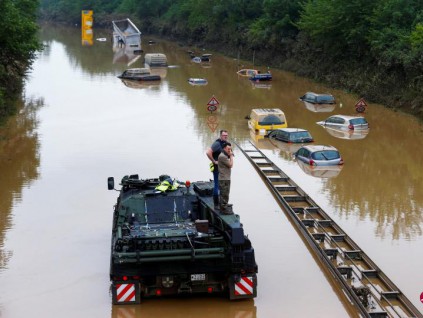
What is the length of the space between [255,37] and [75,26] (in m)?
100

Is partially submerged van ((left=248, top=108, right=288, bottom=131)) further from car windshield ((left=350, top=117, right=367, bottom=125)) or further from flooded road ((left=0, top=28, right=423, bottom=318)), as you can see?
car windshield ((left=350, top=117, right=367, bottom=125))

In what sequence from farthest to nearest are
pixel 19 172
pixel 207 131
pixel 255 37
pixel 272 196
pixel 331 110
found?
pixel 255 37 < pixel 331 110 < pixel 207 131 < pixel 19 172 < pixel 272 196

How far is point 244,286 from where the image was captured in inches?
681

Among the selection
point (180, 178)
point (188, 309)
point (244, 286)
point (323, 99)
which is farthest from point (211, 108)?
point (244, 286)

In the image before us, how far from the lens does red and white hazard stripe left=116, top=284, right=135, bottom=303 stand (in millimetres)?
16984

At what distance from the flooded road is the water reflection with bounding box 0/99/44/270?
0.09 metres

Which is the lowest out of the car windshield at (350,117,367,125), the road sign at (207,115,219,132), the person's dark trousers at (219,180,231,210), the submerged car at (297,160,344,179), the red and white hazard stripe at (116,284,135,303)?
the road sign at (207,115,219,132)

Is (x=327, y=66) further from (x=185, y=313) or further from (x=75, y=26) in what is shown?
(x=75, y=26)

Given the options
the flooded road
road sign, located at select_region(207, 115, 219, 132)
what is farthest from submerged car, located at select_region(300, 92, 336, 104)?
road sign, located at select_region(207, 115, 219, 132)

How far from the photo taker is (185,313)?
57.1 feet

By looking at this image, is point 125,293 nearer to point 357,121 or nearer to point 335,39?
point 357,121

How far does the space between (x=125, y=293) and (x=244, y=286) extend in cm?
282

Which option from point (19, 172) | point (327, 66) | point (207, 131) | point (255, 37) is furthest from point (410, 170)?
point (255, 37)

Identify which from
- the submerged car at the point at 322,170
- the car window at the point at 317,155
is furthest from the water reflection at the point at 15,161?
the car window at the point at 317,155
